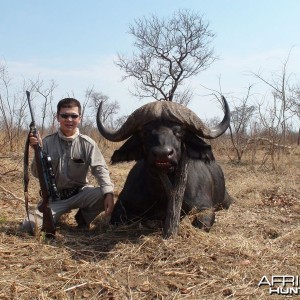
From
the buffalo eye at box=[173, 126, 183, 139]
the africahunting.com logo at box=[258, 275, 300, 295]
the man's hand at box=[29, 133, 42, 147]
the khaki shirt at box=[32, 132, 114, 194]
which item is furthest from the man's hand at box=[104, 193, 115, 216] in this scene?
the africahunting.com logo at box=[258, 275, 300, 295]

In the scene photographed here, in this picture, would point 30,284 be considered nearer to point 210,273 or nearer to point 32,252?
point 32,252

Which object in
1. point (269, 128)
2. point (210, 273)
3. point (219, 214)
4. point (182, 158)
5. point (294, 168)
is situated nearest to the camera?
point (210, 273)

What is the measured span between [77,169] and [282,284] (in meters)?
2.44

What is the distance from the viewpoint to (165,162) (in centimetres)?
348

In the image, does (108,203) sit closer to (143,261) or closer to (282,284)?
(143,261)

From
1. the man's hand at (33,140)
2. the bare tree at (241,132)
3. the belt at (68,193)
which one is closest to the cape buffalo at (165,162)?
the belt at (68,193)

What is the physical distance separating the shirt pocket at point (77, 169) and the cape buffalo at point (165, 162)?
19.6 inches

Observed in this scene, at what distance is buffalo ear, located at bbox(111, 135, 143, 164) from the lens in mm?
4082

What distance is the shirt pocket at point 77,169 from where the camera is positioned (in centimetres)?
450

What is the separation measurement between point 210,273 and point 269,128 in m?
9.74

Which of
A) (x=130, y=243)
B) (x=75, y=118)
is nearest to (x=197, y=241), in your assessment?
(x=130, y=243)

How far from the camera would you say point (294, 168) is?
11.1m

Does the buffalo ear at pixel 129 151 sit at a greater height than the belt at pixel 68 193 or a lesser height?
greater

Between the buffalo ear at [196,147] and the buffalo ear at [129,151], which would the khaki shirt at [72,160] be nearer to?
the buffalo ear at [129,151]
